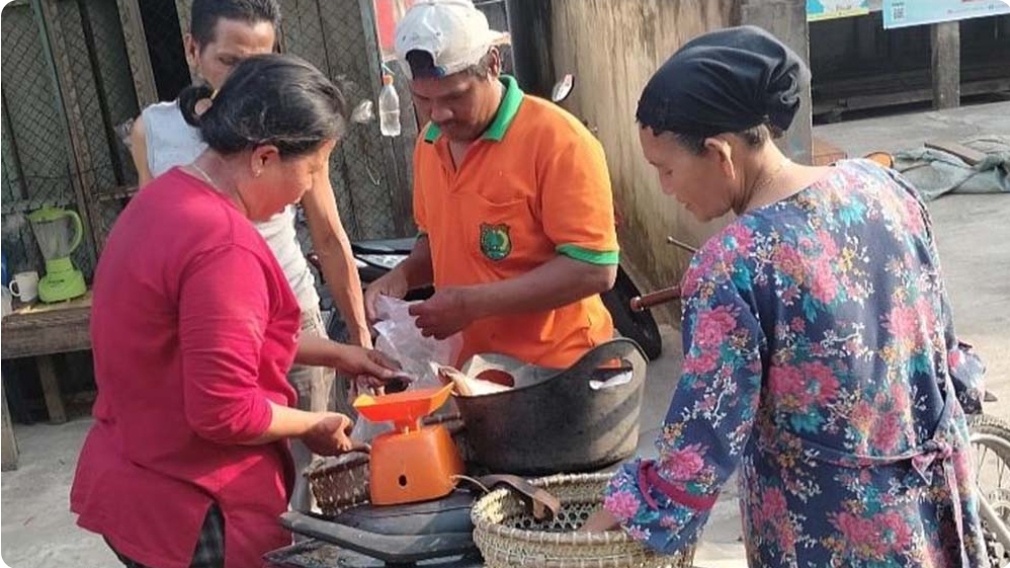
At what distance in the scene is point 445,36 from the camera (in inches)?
95.7

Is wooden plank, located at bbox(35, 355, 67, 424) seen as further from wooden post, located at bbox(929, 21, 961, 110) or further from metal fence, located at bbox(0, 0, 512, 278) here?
wooden post, located at bbox(929, 21, 961, 110)

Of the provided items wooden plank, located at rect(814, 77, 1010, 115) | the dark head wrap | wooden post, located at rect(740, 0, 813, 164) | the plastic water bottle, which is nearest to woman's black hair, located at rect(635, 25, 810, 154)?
the dark head wrap

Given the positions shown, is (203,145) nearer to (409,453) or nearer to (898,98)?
(409,453)

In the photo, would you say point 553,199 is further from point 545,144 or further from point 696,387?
point 696,387

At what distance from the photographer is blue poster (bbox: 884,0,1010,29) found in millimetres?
9656

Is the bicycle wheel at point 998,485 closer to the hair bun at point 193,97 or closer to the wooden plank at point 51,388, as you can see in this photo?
the hair bun at point 193,97

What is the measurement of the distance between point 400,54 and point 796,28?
224cm

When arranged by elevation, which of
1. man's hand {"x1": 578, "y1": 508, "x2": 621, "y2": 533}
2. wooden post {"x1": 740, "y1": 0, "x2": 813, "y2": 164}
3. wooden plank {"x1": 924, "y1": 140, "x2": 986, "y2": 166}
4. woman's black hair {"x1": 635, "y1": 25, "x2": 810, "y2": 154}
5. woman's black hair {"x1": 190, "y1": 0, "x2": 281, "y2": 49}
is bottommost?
wooden plank {"x1": 924, "y1": 140, "x2": 986, "y2": 166}

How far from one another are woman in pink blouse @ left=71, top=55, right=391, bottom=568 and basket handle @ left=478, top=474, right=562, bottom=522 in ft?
1.27

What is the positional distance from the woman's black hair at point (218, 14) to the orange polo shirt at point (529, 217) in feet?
2.24

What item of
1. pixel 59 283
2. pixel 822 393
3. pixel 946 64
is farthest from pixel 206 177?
pixel 946 64

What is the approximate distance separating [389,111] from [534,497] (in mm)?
4019

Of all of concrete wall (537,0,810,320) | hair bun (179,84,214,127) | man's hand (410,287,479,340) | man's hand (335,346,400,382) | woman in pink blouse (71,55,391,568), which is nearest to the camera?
woman in pink blouse (71,55,391,568)

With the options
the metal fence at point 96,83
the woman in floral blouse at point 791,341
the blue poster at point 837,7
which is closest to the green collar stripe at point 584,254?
the woman in floral blouse at point 791,341
